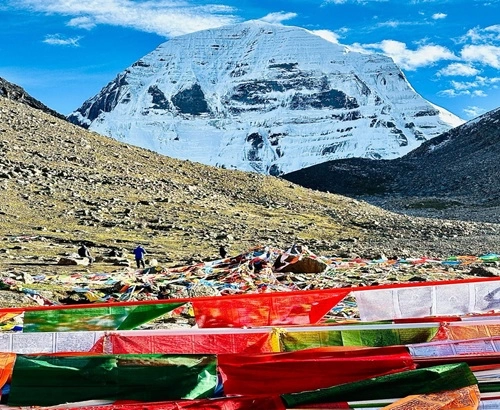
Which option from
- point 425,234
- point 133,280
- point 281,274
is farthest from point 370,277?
point 425,234

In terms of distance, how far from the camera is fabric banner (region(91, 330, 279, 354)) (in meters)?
5.86

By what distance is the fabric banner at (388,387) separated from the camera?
4625 millimetres

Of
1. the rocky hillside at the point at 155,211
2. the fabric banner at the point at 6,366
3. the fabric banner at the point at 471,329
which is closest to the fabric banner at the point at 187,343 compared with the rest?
the fabric banner at the point at 6,366

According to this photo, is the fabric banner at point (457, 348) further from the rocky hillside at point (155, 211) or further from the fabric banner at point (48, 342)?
the rocky hillside at point (155, 211)

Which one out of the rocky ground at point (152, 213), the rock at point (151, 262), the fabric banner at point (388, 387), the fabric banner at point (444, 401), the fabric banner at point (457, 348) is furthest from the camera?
the rocky ground at point (152, 213)

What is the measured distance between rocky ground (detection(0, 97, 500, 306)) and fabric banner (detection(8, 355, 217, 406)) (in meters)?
7.32

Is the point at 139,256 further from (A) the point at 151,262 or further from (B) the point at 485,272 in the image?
(B) the point at 485,272

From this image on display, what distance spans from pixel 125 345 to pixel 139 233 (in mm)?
18467

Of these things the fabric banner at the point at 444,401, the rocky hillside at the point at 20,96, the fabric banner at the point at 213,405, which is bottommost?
the fabric banner at the point at 213,405

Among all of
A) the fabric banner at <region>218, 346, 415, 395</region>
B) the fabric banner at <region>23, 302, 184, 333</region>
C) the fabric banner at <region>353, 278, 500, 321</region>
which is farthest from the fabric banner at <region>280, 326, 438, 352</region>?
the fabric banner at <region>23, 302, 184, 333</region>

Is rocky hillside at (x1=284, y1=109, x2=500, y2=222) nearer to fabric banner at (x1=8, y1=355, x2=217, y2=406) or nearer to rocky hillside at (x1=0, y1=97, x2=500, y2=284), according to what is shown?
rocky hillside at (x1=0, y1=97, x2=500, y2=284)

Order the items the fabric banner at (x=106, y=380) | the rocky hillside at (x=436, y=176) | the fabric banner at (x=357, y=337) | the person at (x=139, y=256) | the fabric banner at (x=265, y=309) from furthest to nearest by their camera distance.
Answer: the rocky hillside at (x=436, y=176) < the person at (x=139, y=256) < the fabric banner at (x=265, y=309) < the fabric banner at (x=357, y=337) < the fabric banner at (x=106, y=380)

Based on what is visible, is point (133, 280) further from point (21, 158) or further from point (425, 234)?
point (21, 158)

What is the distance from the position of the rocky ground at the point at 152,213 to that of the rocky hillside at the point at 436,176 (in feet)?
56.7
